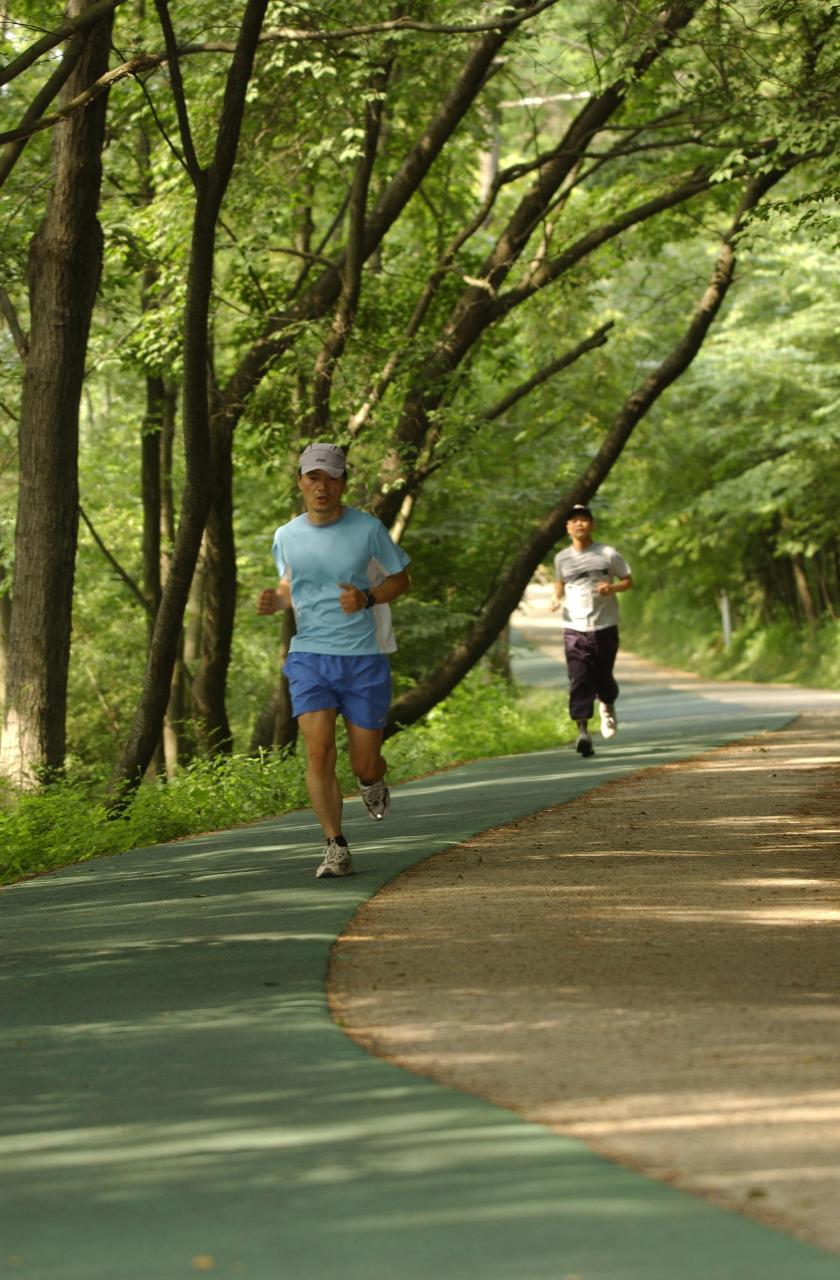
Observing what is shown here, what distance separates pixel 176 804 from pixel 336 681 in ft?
16.5

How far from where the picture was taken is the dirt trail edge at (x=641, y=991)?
13.6 feet

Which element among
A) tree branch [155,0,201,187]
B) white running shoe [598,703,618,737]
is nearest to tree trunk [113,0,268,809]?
tree branch [155,0,201,187]

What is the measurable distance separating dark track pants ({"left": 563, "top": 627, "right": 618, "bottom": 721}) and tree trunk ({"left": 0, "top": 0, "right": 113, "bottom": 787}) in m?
4.59

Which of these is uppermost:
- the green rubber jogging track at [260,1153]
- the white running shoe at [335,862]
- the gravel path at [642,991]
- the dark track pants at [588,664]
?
the dark track pants at [588,664]

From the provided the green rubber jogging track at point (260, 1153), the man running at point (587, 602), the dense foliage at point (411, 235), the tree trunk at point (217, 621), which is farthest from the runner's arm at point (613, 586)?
the green rubber jogging track at point (260, 1153)

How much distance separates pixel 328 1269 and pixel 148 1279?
1.07 ft

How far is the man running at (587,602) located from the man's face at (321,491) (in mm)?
7113

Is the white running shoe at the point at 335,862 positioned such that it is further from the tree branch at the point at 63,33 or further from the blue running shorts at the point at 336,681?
the tree branch at the point at 63,33

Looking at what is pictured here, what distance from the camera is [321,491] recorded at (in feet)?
30.1

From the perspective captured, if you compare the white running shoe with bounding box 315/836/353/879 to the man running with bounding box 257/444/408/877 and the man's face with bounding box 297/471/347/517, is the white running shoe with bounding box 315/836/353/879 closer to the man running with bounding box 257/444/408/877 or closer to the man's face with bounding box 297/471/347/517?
the man running with bounding box 257/444/408/877

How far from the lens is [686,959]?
6.66 m

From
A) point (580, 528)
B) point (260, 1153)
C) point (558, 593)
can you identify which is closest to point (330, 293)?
point (580, 528)

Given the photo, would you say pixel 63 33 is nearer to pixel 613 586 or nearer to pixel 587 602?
pixel 613 586

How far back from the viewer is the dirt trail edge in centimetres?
416
